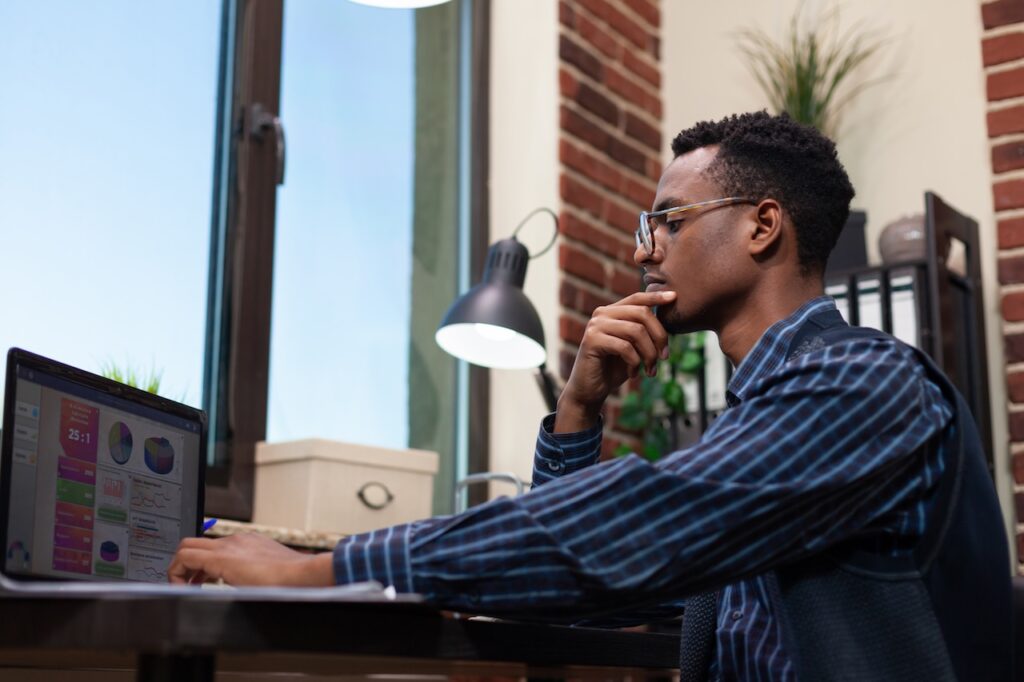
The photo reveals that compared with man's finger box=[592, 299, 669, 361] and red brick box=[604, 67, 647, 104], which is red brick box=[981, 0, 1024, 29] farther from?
man's finger box=[592, 299, 669, 361]

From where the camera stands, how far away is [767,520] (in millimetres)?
1027

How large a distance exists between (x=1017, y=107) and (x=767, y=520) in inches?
85.7

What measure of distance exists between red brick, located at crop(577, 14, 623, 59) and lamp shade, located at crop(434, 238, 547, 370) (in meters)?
0.93

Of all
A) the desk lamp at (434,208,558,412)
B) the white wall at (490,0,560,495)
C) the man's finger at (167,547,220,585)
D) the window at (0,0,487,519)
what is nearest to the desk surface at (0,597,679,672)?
the man's finger at (167,547,220,585)

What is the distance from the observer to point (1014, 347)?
9.19 feet

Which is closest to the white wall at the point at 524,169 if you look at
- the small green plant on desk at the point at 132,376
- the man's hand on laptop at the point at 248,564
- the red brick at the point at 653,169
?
the red brick at the point at 653,169

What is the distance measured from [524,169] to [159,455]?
170 cm

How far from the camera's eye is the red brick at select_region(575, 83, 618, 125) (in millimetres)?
3100

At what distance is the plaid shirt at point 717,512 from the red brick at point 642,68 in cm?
227

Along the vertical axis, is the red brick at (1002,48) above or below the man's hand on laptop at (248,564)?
above

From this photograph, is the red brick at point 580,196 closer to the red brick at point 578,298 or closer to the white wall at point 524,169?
the white wall at point 524,169

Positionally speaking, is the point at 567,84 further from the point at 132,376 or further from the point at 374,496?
the point at 132,376

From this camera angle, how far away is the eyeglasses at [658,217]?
1.47 metres

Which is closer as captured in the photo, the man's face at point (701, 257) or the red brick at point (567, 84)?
the man's face at point (701, 257)
